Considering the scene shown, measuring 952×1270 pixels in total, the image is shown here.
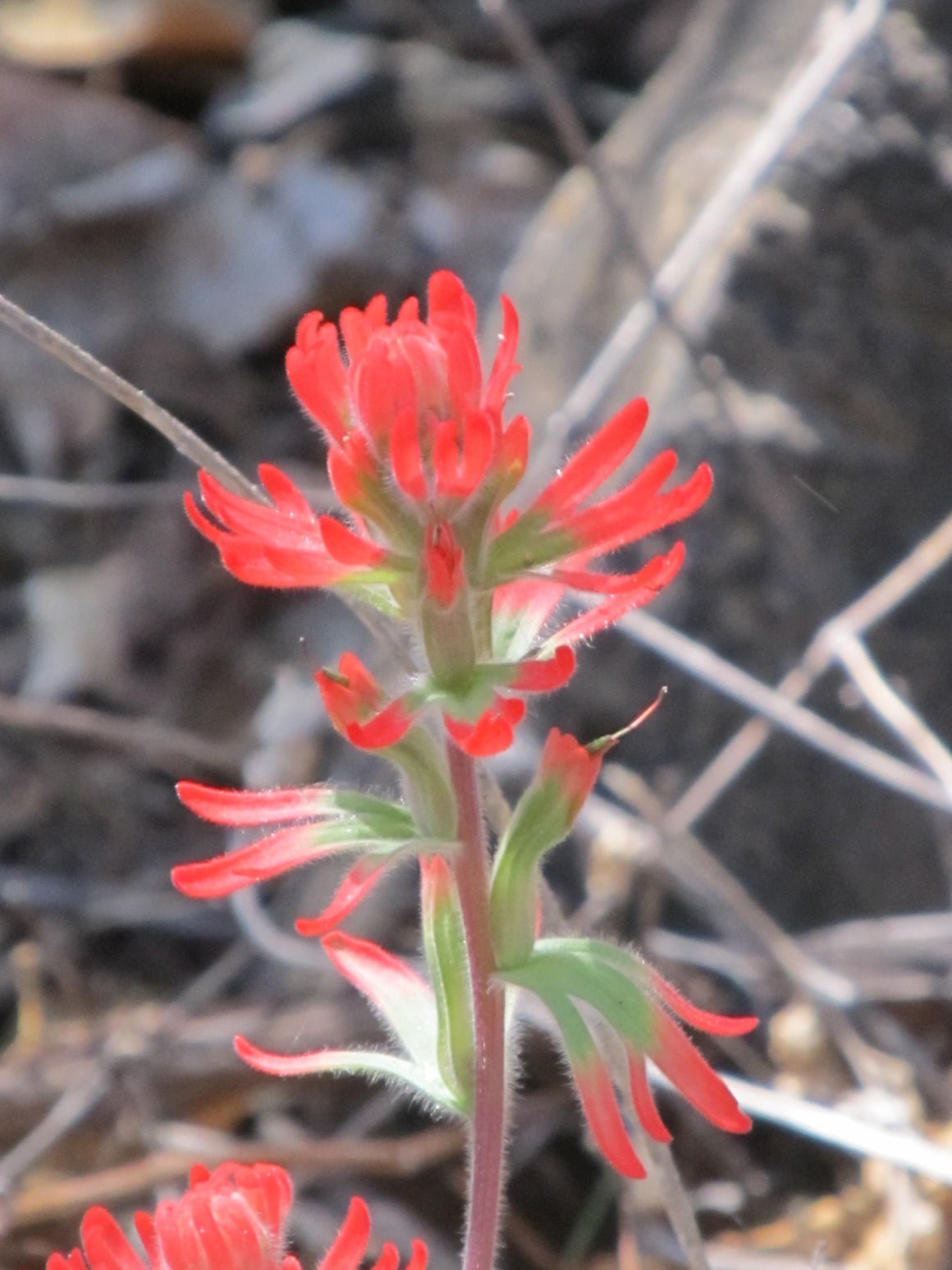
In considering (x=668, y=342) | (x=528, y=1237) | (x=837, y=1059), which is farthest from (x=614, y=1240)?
(x=668, y=342)

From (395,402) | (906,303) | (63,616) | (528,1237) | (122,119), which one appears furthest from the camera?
(122,119)

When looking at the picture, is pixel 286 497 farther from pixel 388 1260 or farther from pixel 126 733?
pixel 126 733

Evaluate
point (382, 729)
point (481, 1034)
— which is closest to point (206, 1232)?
point (481, 1034)

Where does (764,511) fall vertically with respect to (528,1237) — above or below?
above

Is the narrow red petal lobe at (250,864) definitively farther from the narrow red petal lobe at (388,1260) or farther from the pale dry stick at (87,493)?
the pale dry stick at (87,493)

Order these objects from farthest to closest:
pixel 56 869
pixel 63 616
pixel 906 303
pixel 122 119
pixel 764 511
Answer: pixel 122 119 → pixel 63 616 → pixel 56 869 → pixel 906 303 → pixel 764 511

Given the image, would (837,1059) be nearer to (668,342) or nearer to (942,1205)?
(942,1205)

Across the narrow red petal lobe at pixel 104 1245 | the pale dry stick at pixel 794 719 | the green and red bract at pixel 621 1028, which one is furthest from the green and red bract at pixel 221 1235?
the pale dry stick at pixel 794 719
